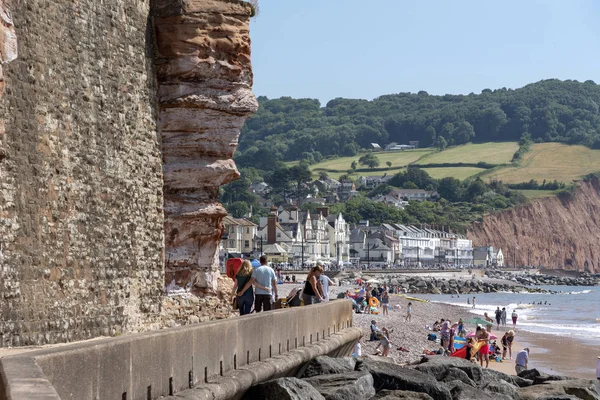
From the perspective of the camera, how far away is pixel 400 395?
11.7m

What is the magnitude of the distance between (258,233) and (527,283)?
4010 centimetres

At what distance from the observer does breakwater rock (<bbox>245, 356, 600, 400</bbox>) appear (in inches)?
396

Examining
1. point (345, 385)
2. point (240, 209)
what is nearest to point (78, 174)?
point (345, 385)

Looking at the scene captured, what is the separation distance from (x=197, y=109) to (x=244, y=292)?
128 inches

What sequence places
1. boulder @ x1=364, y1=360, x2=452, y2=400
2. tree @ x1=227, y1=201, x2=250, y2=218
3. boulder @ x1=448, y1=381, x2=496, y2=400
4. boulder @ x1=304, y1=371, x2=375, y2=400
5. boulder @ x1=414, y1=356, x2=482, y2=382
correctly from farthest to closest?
tree @ x1=227, y1=201, x2=250, y2=218 < boulder @ x1=414, y1=356, x2=482, y2=382 < boulder @ x1=448, y1=381, x2=496, y2=400 < boulder @ x1=364, y1=360, x2=452, y2=400 < boulder @ x1=304, y1=371, x2=375, y2=400

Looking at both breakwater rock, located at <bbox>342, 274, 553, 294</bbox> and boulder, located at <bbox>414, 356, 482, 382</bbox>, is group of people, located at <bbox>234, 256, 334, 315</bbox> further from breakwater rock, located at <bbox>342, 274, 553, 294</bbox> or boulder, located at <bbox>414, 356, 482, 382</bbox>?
breakwater rock, located at <bbox>342, 274, 553, 294</bbox>

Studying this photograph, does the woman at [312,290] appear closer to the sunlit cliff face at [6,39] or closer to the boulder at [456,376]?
the boulder at [456,376]

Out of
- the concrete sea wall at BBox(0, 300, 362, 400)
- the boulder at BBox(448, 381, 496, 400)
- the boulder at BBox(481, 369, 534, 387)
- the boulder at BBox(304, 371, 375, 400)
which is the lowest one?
the boulder at BBox(481, 369, 534, 387)

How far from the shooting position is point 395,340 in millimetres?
36312

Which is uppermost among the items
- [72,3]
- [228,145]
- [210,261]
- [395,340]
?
[72,3]

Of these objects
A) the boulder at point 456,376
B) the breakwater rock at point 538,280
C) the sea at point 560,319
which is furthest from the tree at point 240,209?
the boulder at point 456,376

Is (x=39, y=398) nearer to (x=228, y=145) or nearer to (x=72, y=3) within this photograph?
(x=72, y=3)

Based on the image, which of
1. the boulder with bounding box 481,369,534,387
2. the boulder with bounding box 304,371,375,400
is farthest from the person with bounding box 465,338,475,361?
the boulder with bounding box 304,371,375,400

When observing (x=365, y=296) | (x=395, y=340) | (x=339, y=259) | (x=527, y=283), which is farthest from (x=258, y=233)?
(x=395, y=340)
